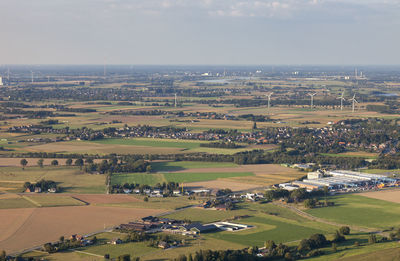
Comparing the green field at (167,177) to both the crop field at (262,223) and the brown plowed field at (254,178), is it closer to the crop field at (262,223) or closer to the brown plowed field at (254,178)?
the brown plowed field at (254,178)

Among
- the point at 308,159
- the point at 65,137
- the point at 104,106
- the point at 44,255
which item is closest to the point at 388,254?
the point at 44,255

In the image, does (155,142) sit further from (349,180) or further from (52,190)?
(349,180)

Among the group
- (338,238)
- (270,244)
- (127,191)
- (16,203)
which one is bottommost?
(127,191)

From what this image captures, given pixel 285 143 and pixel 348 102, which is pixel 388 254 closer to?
pixel 285 143

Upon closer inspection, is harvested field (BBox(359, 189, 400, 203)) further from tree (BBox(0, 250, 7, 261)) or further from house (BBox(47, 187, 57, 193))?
tree (BBox(0, 250, 7, 261))

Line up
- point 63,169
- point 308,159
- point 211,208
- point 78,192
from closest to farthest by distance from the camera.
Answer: point 211,208 < point 78,192 < point 63,169 < point 308,159

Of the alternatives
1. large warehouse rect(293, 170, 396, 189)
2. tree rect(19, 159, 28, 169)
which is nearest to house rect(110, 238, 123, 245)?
large warehouse rect(293, 170, 396, 189)

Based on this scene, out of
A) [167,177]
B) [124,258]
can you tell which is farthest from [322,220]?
[167,177]
